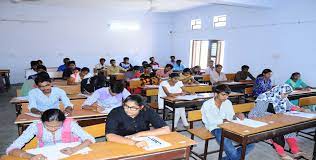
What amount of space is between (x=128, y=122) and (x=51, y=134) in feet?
2.41

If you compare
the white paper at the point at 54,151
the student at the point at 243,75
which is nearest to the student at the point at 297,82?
the student at the point at 243,75

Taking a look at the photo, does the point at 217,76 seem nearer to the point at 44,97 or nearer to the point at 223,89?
the point at 223,89

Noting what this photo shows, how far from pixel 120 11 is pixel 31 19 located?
3.68 m

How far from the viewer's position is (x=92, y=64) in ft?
36.6

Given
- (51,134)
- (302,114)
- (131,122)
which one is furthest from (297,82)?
(51,134)

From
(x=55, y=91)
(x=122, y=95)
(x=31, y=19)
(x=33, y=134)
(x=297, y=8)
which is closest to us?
(x=33, y=134)

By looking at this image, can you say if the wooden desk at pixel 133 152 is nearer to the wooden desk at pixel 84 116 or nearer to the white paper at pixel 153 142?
the white paper at pixel 153 142

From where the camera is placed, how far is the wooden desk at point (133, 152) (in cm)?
203

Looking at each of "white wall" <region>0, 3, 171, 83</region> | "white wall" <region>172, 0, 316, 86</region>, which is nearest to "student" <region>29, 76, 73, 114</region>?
"white wall" <region>172, 0, 316, 86</region>

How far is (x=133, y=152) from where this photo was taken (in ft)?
6.96

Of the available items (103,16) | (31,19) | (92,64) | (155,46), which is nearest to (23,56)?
(31,19)

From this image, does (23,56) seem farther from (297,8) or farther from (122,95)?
(297,8)

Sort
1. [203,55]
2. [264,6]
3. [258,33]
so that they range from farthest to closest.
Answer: [203,55] → [258,33] → [264,6]

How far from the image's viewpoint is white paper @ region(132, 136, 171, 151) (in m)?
2.22
